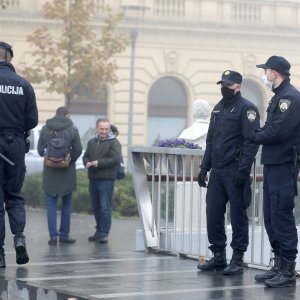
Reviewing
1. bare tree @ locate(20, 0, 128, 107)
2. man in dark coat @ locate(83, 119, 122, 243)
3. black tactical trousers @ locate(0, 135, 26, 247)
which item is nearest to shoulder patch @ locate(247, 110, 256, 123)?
black tactical trousers @ locate(0, 135, 26, 247)

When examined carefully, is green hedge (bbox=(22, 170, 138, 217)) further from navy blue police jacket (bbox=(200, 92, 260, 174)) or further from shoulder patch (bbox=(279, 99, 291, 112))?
shoulder patch (bbox=(279, 99, 291, 112))

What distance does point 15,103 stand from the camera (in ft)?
33.2

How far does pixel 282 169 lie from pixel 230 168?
0.75m

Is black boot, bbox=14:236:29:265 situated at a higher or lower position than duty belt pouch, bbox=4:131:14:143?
lower

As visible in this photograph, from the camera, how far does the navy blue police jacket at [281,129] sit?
Result: 9.20m

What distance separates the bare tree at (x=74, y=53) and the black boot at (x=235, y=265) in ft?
70.4

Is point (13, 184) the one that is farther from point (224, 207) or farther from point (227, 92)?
point (227, 92)

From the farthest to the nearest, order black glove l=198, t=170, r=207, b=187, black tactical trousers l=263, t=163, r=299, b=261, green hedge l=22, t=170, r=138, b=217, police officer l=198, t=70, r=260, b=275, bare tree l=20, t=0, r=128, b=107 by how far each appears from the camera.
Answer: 1. bare tree l=20, t=0, r=128, b=107
2. green hedge l=22, t=170, r=138, b=217
3. black glove l=198, t=170, r=207, b=187
4. police officer l=198, t=70, r=260, b=275
5. black tactical trousers l=263, t=163, r=299, b=261

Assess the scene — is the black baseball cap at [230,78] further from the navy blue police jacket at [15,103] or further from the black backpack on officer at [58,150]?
the black backpack on officer at [58,150]

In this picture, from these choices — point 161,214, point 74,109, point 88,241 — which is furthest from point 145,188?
point 74,109

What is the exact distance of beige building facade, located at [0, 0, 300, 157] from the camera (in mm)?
41156

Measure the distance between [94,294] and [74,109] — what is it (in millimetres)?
32433

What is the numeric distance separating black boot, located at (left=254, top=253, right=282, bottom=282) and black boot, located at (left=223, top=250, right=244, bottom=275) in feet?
1.43

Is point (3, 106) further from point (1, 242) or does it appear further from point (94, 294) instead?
point (94, 294)
